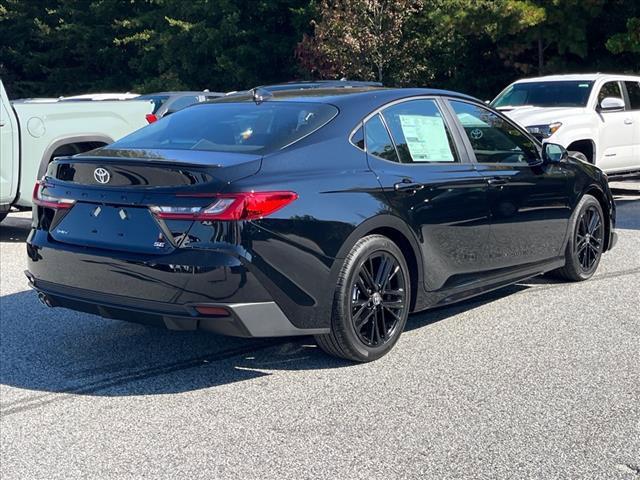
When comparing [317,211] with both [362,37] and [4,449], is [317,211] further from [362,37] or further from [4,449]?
[362,37]

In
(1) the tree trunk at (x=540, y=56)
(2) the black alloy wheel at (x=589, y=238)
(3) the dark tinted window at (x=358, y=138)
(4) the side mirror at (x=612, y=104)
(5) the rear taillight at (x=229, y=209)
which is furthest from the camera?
(1) the tree trunk at (x=540, y=56)

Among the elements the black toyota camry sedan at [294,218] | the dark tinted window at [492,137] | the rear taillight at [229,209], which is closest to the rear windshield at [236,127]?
the black toyota camry sedan at [294,218]

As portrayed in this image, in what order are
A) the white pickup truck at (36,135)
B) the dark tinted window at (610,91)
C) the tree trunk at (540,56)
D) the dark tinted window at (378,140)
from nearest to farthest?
the dark tinted window at (378,140), the white pickup truck at (36,135), the dark tinted window at (610,91), the tree trunk at (540,56)

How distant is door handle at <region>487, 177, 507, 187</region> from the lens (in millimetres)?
6148

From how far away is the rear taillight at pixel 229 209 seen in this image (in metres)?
4.58

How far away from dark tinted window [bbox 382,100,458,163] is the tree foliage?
16752 mm

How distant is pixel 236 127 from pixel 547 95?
843 cm

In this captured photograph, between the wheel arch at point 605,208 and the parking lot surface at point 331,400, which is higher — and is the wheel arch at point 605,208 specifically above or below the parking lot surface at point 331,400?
above

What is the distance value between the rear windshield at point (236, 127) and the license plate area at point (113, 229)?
25.1 inches

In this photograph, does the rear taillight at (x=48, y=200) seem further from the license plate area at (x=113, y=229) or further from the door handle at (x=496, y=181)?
the door handle at (x=496, y=181)

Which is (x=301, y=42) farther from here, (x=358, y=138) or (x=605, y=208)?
(x=358, y=138)

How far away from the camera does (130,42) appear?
A: 41.7 m

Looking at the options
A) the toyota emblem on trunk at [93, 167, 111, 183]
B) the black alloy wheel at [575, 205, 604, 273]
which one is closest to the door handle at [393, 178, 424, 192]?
the toyota emblem on trunk at [93, 167, 111, 183]

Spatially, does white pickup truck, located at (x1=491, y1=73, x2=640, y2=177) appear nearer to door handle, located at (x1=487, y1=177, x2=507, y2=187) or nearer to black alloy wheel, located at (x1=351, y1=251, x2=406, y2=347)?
door handle, located at (x1=487, y1=177, x2=507, y2=187)
